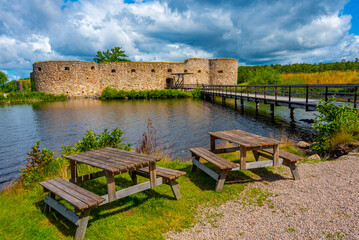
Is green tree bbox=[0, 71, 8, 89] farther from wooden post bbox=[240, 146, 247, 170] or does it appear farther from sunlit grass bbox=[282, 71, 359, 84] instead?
wooden post bbox=[240, 146, 247, 170]

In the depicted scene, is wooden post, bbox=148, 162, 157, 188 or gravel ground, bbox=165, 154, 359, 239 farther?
wooden post, bbox=148, 162, 157, 188

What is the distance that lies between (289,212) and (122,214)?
2.25 meters

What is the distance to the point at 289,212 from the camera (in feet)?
10.3

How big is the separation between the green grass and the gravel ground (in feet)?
0.69

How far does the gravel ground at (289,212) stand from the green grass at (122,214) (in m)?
0.21

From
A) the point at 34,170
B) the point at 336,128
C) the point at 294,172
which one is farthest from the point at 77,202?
the point at 336,128

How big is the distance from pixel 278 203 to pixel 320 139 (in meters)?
4.18

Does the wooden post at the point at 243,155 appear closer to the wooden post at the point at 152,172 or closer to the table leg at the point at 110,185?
the wooden post at the point at 152,172

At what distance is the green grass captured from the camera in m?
2.90

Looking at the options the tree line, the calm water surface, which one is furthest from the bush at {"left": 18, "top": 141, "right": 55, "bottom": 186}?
the tree line

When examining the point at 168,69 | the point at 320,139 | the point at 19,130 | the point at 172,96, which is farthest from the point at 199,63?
the point at 320,139

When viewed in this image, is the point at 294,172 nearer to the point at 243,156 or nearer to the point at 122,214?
the point at 243,156

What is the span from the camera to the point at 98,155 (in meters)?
3.74

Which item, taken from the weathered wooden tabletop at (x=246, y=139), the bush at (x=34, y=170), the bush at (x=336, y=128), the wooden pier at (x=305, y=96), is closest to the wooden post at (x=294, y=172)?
the weathered wooden tabletop at (x=246, y=139)
